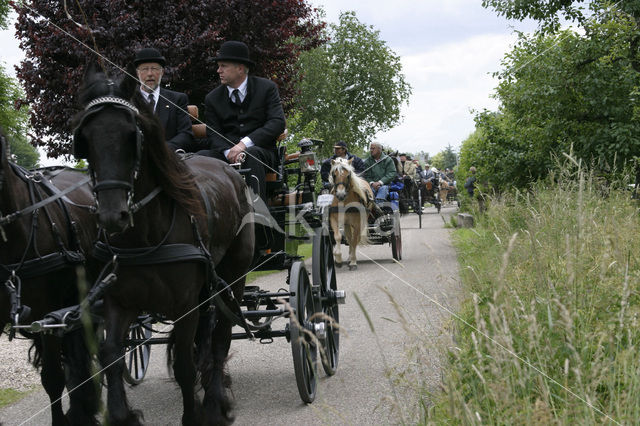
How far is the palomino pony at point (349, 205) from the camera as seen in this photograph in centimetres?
1237

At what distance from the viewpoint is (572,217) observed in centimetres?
533

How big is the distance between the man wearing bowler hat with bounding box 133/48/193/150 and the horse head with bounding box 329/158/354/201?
268 inches

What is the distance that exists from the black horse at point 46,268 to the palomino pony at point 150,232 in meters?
0.37

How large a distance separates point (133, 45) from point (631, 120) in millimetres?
7796

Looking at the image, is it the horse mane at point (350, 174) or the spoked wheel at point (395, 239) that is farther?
the spoked wheel at point (395, 239)

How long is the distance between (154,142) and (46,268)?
923mm

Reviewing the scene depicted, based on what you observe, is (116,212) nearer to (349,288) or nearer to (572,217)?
(572,217)

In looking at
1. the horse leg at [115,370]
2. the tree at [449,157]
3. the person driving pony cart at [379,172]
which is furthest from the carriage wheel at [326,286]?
the tree at [449,157]

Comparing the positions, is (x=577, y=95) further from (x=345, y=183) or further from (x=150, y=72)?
(x=150, y=72)

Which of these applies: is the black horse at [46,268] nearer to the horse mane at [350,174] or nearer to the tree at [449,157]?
the horse mane at [350,174]

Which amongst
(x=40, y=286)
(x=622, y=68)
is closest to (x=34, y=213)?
(x=40, y=286)

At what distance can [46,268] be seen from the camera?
12.7 feet

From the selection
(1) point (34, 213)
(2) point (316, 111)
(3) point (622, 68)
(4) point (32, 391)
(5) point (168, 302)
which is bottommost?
(4) point (32, 391)

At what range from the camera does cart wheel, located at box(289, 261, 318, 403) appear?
4.75 meters
